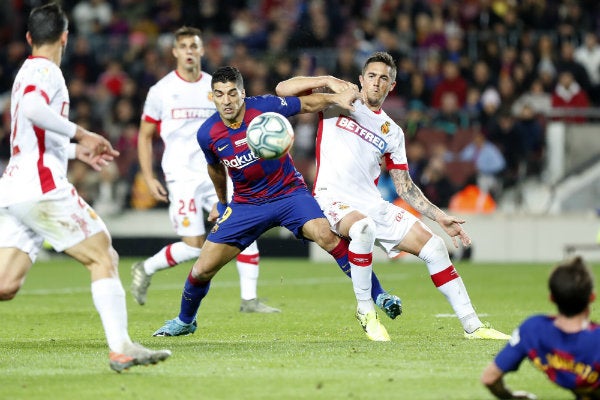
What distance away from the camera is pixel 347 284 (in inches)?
669

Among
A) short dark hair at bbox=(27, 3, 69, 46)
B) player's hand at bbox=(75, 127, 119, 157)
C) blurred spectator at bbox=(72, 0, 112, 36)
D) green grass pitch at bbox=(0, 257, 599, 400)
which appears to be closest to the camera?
green grass pitch at bbox=(0, 257, 599, 400)

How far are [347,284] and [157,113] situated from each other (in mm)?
4885

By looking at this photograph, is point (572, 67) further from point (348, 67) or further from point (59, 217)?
point (59, 217)

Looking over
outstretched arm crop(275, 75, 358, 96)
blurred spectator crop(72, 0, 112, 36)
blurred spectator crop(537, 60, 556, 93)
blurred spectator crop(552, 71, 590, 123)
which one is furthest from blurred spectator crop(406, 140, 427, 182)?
outstretched arm crop(275, 75, 358, 96)

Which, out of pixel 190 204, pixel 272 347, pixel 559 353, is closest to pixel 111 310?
pixel 272 347

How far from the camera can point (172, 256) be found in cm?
1309

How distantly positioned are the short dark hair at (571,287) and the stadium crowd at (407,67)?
15.1m

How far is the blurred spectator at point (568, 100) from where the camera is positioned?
72.2 ft

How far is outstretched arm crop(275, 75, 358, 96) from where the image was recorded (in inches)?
385

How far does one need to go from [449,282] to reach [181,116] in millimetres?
4054

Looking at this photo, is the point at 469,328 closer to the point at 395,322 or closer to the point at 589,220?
the point at 395,322

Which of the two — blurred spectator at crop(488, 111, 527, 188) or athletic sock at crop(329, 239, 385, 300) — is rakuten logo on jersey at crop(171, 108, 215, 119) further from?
blurred spectator at crop(488, 111, 527, 188)

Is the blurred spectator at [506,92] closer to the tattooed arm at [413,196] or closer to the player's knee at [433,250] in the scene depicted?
the tattooed arm at [413,196]

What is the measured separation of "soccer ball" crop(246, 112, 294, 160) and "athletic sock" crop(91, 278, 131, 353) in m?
1.90
